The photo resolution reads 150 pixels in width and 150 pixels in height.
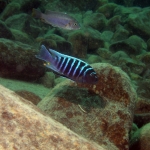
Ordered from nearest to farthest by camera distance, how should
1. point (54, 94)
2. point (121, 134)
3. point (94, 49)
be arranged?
point (121, 134) < point (54, 94) < point (94, 49)

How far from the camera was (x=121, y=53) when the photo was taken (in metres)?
10.5

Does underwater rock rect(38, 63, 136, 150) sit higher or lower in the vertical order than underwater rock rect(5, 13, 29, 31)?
higher

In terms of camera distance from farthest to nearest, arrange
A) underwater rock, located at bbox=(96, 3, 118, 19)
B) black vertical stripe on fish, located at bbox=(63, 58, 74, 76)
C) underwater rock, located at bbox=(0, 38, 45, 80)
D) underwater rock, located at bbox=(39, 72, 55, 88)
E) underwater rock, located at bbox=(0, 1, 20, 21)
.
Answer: underwater rock, located at bbox=(96, 3, 118, 19), underwater rock, located at bbox=(0, 1, 20, 21), underwater rock, located at bbox=(39, 72, 55, 88), underwater rock, located at bbox=(0, 38, 45, 80), black vertical stripe on fish, located at bbox=(63, 58, 74, 76)

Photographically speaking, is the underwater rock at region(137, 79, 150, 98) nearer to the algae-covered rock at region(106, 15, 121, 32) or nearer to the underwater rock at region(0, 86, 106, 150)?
the underwater rock at region(0, 86, 106, 150)

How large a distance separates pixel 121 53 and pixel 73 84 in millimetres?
6831

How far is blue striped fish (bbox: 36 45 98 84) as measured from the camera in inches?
101

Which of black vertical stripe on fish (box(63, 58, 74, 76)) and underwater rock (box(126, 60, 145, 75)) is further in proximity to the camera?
underwater rock (box(126, 60, 145, 75))

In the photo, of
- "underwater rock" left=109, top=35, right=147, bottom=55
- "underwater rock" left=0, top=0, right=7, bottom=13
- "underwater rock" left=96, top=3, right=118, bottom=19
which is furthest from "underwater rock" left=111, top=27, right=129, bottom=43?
"underwater rock" left=0, top=0, right=7, bottom=13

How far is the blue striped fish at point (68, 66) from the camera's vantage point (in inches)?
101

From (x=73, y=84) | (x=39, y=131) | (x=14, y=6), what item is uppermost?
(x=39, y=131)

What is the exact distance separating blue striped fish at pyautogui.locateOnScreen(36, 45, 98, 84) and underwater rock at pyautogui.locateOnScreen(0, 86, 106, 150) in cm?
75

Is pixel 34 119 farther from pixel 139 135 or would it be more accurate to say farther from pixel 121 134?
pixel 139 135

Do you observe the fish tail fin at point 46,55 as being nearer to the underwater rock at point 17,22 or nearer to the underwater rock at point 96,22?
the underwater rock at point 17,22

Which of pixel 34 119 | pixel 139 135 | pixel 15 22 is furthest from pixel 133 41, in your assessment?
pixel 34 119
